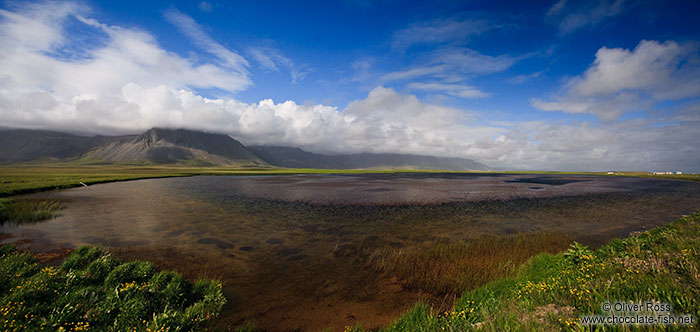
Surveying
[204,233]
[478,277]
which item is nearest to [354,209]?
[204,233]

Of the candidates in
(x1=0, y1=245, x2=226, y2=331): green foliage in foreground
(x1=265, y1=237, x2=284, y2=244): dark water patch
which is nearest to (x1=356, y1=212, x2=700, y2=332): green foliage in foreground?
(x1=0, y1=245, x2=226, y2=331): green foliage in foreground

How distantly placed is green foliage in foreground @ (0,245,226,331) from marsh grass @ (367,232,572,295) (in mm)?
10160

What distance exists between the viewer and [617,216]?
31500 mm

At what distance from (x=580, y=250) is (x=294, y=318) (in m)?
15.8

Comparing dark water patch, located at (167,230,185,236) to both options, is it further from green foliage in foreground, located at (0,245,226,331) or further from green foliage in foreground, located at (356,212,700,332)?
green foliage in foreground, located at (356,212,700,332)

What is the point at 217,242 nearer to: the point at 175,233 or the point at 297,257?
the point at 175,233

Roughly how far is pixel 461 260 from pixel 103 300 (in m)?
18.4

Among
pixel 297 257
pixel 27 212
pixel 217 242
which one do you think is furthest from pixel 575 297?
pixel 27 212

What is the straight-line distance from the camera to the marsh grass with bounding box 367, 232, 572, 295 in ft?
44.7

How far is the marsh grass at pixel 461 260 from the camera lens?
44.7 ft

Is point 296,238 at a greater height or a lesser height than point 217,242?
greater

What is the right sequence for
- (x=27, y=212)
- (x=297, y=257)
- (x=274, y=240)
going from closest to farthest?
1. (x=297, y=257)
2. (x=274, y=240)
3. (x=27, y=212)

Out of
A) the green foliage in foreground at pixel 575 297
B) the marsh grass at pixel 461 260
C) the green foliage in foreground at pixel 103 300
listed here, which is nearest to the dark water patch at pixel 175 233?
the green foliage in foreground at pixel 103 300

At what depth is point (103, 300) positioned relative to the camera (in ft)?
30.6
